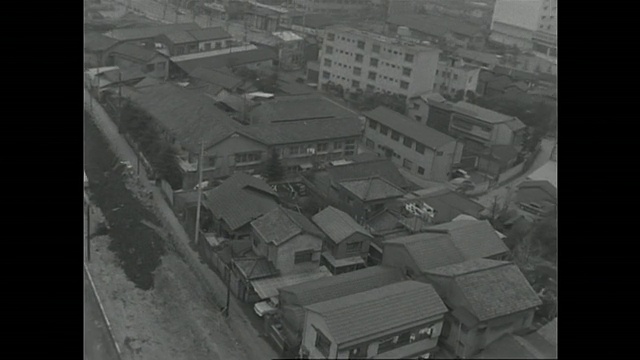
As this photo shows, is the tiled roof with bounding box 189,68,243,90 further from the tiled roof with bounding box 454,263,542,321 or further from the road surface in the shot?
the tiled roof with bounding box 454,263,542,321

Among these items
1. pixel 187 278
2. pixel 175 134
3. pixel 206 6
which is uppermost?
pixel 206 6

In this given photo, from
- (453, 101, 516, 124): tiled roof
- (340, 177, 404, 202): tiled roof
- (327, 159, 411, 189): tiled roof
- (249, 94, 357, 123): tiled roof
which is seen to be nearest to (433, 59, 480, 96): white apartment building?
(453, 101, 516, 124): tiled roof

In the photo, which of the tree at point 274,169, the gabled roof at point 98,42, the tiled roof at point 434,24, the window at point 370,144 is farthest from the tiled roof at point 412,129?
the tiled roof at point 434,24

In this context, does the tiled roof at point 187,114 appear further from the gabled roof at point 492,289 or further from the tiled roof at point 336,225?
the gabled roof at point 492,289

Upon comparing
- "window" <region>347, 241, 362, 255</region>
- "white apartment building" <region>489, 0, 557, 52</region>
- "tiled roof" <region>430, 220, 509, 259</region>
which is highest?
"white apartment building" <region>489, 0, 557, 52</region>

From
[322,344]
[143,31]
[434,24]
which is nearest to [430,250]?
[322,344]

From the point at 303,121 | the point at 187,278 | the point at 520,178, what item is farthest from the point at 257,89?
the point at 187,278

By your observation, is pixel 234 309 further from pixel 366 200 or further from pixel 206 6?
pixel 206 6
